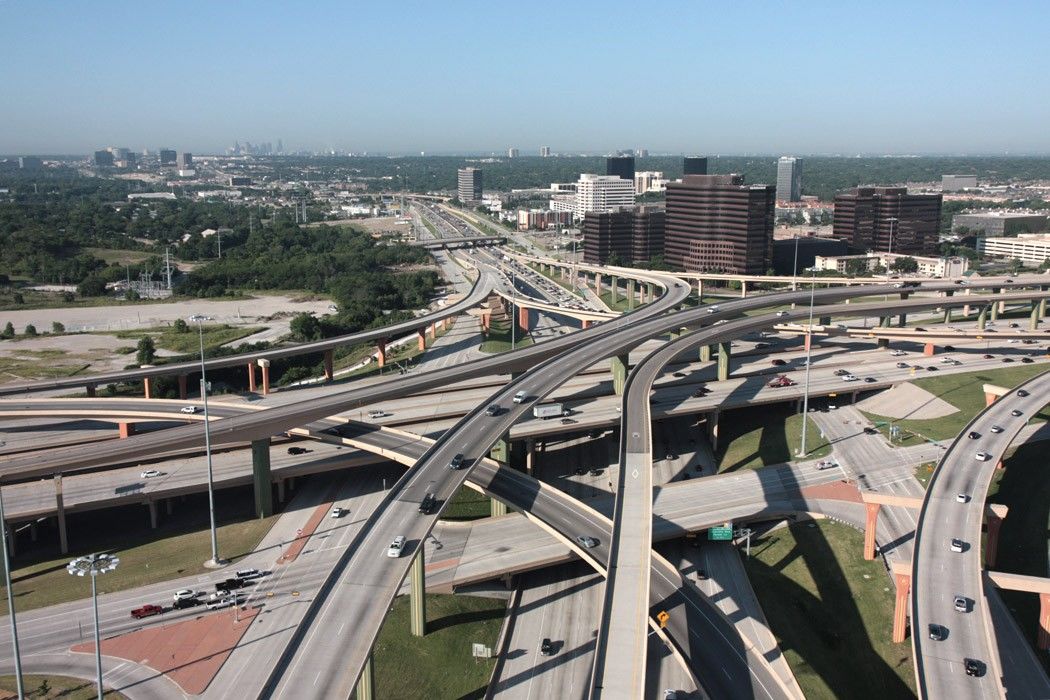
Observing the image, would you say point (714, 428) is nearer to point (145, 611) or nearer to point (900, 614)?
point (900, 614)

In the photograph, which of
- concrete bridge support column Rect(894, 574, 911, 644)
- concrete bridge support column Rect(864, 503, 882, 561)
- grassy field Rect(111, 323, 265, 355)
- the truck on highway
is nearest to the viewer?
concrete bridge support column Rect(894, 574, 911, 644)

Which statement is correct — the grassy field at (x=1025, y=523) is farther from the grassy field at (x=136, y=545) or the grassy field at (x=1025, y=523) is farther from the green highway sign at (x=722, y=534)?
the grassy field at (x=136, y=545)

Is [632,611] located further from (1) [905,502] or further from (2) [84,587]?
(2) [84,587]

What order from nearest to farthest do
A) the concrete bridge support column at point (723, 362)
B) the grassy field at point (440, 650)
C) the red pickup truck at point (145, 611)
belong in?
1. the grassy field at point (440, 650)
2. the red pickup truck at point (145, 611)
3. the concrete bridge support column at point (723, 362)

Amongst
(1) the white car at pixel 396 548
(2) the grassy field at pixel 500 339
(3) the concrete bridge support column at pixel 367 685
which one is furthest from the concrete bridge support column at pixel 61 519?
(2) the grassy field at pixel 500 339

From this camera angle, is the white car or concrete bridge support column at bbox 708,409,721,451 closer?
the white car

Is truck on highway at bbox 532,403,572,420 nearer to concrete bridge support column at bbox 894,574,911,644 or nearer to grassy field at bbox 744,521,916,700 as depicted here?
grassy field at bbox 744,521,916,700

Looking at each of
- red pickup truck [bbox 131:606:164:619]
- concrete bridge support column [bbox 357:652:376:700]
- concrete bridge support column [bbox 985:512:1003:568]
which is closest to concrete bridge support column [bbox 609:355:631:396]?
concrete bridge support column [bbox 985:512:1003:568]
